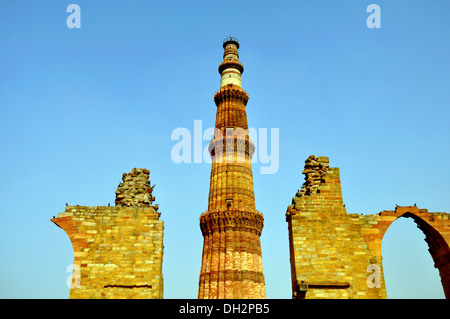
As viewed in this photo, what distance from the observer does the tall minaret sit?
62.5 feet

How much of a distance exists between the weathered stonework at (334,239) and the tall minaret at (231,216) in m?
10.0

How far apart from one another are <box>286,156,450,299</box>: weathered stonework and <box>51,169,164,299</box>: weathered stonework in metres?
3.33

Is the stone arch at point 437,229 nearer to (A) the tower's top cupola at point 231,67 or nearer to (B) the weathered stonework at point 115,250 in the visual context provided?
(B) the weathered stonework at point 115,250

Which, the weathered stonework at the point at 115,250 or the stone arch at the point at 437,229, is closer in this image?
the weathered stonework at the point at 115,250

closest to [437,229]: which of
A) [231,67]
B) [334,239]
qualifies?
[334,239]

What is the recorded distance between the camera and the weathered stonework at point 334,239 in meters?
8.84

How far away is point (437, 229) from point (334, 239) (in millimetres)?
3179

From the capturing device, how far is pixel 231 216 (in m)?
20.3

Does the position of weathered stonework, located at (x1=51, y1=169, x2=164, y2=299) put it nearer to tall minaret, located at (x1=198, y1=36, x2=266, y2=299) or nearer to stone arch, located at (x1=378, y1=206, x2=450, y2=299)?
stone arch, located at (x1=378, y1=206, x2=450, y2=299)

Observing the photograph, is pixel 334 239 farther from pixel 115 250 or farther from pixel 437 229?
pixel 115 250

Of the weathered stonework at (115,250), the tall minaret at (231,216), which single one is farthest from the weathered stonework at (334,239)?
the tall minaret at (231,216)

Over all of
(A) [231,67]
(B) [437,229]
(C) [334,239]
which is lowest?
(C) [334,239]

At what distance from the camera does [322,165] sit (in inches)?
404
